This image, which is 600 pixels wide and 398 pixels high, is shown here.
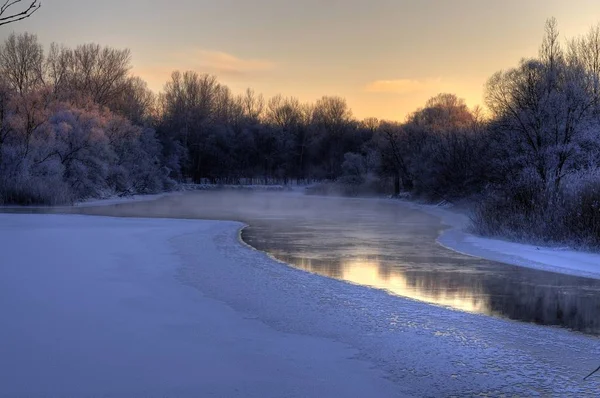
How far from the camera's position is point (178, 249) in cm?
1416

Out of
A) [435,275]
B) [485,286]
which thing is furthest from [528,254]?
[485,286]

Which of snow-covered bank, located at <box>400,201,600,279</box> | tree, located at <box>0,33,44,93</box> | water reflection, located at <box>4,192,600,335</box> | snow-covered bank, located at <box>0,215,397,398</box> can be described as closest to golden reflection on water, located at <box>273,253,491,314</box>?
water reflection, located at <box>4,192,600,335</box>

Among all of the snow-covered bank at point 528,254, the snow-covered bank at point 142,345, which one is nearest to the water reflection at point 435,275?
the snow-covered bank at point 528,254

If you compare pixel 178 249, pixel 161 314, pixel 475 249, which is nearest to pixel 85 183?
pixel 178 249

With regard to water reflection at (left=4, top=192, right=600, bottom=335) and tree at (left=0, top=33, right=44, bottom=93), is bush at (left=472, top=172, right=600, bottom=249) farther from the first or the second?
tree at (left=0, top=33, right=44, bottom=93)

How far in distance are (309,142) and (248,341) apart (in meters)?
75.6

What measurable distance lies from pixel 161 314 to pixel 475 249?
430 inches

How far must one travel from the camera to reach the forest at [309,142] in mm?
20078

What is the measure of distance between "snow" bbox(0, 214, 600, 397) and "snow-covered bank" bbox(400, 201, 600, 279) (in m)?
5.56

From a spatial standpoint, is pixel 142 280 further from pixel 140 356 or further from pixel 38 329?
pixel 140 356

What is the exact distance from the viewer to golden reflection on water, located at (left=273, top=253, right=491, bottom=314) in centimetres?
935

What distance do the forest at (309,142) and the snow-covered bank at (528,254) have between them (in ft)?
2.46

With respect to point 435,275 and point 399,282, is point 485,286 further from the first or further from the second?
point 399,282

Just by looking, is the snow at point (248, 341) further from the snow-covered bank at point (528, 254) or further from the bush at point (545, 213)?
the bush at point (545, 213)
